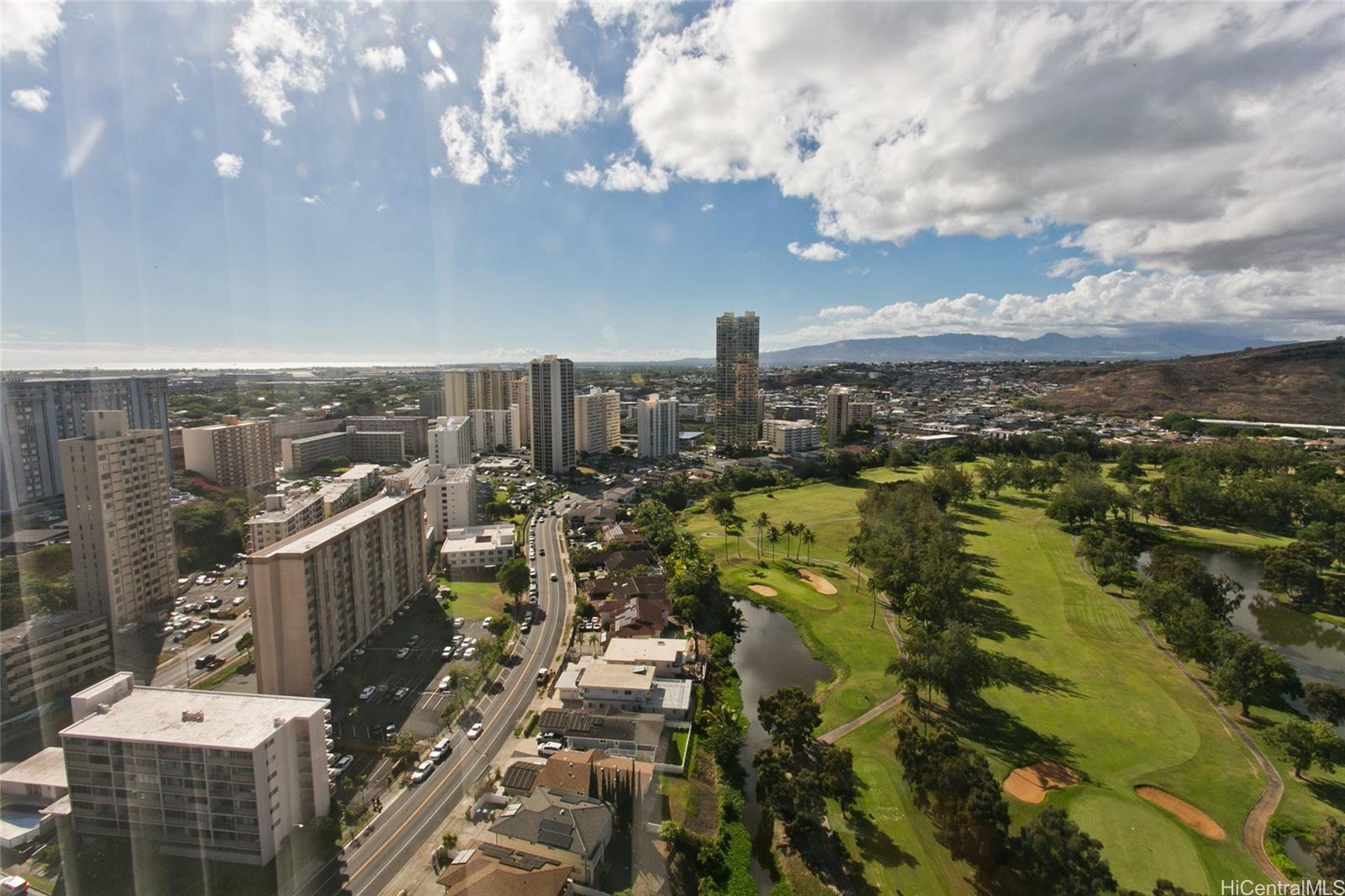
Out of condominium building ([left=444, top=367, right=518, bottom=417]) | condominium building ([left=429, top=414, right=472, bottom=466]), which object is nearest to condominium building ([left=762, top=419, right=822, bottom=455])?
condominium building ([left=444, top=367, right=518, bottom=417])

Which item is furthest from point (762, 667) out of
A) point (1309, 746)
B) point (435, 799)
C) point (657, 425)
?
point (657, 425)

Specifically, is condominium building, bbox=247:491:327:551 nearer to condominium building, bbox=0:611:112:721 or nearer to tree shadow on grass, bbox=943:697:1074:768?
condominium building, bbox=0:611:112:721

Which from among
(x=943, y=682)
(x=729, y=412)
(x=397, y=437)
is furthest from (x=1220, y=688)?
(x=397, y=437)

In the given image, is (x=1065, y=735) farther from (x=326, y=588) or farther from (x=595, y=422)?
(x=595, y=422)

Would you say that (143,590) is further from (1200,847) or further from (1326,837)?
(1326,837)

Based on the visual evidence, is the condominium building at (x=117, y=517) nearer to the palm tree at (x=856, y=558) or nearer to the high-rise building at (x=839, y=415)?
the palm tree at (x=856, y=558)

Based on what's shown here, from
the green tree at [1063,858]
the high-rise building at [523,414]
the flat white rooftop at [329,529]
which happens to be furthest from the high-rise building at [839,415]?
the green tree at [1063,858]

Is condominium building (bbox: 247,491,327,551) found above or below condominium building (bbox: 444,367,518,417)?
below

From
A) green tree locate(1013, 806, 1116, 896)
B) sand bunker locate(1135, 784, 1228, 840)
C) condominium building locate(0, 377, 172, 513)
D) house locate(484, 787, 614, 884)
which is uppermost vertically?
condominium building locate(0, 377, 172, 513)
